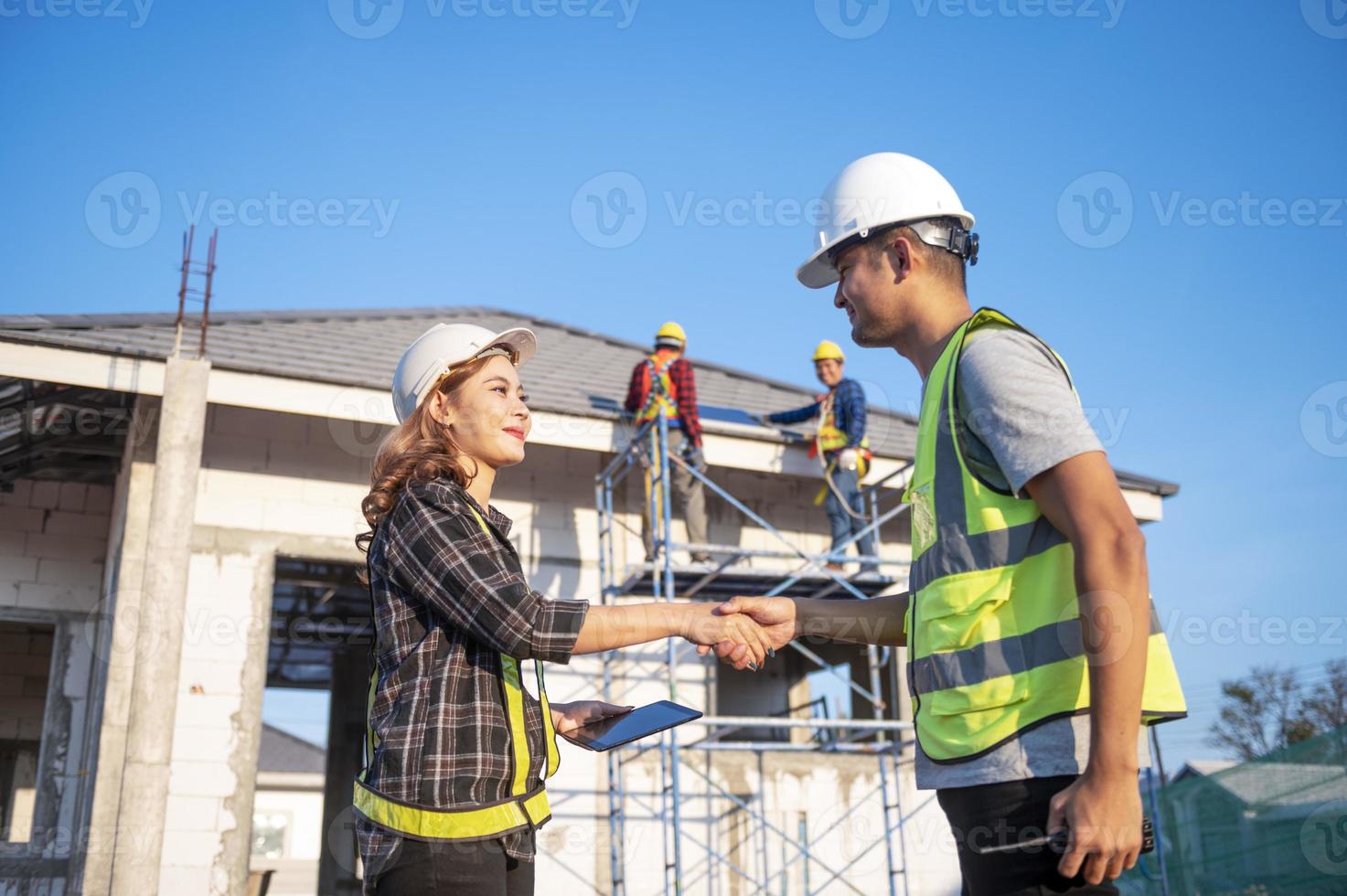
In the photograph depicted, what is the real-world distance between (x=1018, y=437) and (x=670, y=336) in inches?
345

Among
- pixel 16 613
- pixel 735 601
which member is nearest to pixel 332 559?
pixel 16 613

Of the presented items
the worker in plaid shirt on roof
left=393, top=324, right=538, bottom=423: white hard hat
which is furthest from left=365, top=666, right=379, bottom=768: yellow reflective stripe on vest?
the worker in plaid shirt on roof

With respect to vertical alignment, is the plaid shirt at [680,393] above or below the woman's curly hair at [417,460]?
above

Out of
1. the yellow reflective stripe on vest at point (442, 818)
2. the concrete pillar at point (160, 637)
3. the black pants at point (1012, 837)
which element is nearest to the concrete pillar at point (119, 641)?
the concrete pillar at point (160, 637)

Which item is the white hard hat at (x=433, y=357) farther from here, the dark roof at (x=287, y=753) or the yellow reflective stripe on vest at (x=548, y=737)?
the dark roof at (x=287, y=753)

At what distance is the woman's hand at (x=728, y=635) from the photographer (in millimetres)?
3158

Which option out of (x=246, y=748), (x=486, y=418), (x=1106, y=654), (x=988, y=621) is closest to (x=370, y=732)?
(x=486, y=418)

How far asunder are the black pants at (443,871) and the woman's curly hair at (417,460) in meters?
0.75

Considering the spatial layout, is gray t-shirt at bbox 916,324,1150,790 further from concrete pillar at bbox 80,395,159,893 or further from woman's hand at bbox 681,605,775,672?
concrete pillar at bbox 80,395,159,893

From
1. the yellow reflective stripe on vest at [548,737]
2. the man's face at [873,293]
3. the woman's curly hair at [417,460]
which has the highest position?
the man's face at [873,293]

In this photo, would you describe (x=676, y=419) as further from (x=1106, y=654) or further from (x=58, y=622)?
(x=1106, y=654)

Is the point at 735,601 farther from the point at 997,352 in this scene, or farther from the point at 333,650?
the point at 333,650

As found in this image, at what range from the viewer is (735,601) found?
128 inches

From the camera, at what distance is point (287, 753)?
42.8 m
